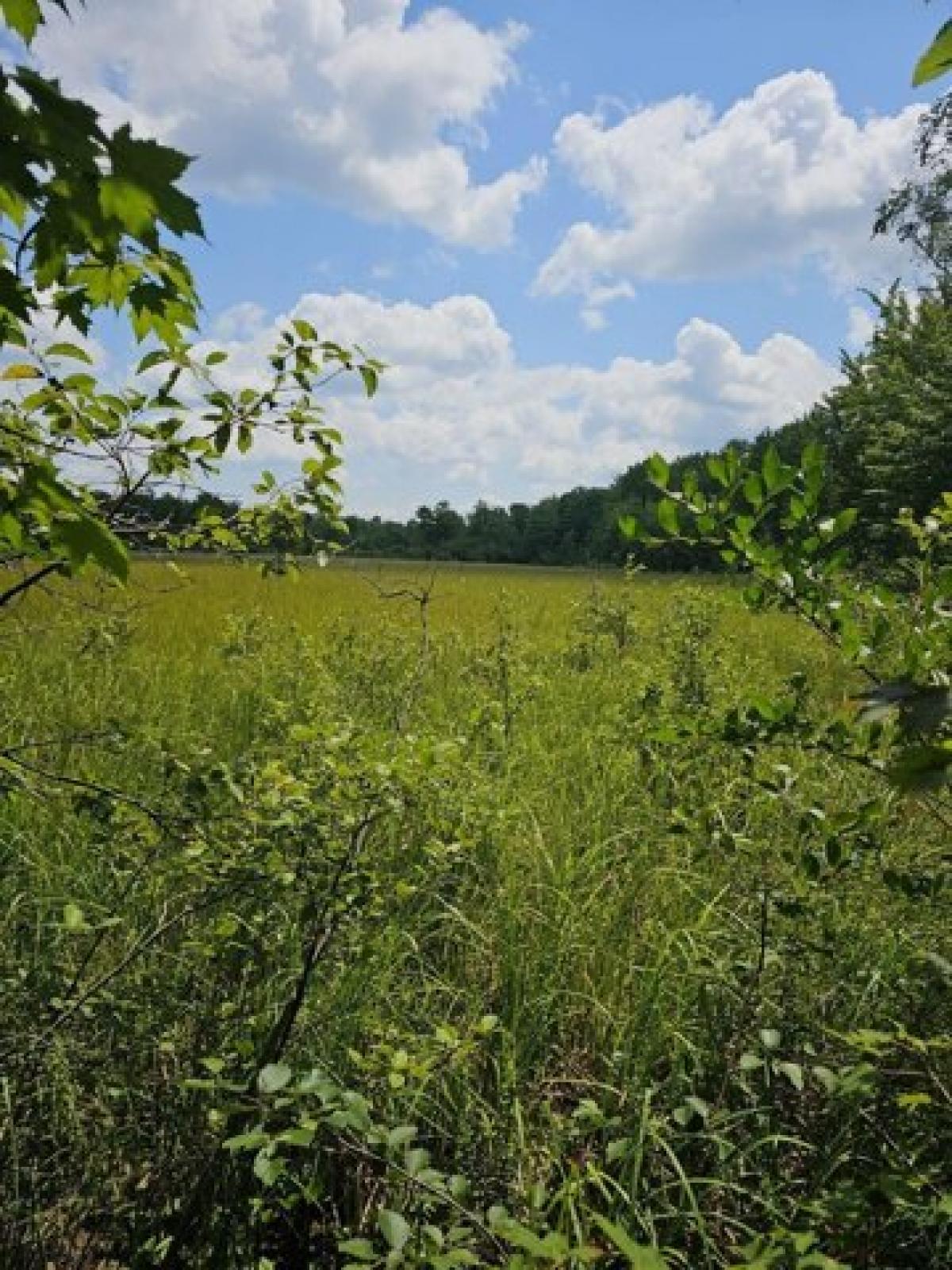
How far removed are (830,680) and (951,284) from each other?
696 inches

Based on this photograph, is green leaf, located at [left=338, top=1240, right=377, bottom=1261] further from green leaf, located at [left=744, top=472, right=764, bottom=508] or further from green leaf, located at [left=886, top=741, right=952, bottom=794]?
green leaf, located at [left=744, top=472, right=764, bottom=508]

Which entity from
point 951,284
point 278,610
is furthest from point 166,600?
point 951,284

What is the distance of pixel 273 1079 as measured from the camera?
1.43 m

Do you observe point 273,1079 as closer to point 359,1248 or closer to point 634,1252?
point 359,1248

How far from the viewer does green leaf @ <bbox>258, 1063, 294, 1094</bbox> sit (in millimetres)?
1422

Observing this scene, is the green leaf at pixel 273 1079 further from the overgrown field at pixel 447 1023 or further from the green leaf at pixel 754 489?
the green leaf at pixel 754 489

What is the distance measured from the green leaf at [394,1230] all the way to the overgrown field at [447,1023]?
35mm

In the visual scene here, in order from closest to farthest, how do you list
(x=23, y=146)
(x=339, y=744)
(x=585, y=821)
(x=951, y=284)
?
(x=23, y=146), (x=339, y=744), (x=585, y=821), (x=951, y=284)

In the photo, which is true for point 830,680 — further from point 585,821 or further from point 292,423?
point 292,423

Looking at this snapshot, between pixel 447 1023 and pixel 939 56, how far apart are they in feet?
6.87

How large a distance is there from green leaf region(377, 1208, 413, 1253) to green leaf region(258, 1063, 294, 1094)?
24 centimetres

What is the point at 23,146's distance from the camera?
87cm

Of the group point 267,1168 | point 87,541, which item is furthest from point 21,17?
point 267,1168

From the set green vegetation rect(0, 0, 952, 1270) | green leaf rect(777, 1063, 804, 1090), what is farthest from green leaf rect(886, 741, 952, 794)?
green leaf rect(777, 1063, 804, 1090)
